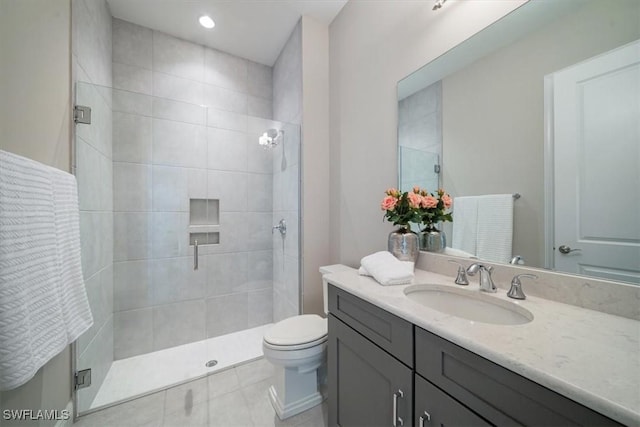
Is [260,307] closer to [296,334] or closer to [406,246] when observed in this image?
[296,334]

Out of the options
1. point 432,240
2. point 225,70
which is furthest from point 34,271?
point 225,70

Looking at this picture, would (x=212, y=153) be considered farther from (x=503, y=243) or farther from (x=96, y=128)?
(x=503, y=243)

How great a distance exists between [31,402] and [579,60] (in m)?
2.46

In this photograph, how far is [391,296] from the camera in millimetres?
871

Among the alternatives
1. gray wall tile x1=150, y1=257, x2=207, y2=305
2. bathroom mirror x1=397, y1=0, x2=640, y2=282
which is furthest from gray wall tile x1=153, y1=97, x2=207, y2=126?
bathroom mirror x1=397, y1=0, x2=640, y2=282

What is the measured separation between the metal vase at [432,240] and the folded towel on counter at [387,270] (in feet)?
0.74

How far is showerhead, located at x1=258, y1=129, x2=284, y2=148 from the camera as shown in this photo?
2248mm

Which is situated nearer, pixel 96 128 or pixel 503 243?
pixel 503 243

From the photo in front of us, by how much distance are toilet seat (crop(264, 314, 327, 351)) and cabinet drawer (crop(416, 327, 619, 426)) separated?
785 millimetres

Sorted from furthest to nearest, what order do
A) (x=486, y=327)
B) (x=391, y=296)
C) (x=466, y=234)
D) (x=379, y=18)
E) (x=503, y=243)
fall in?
(x=379, y=18)
(x=466, y=234)
(x=503, y=243)
(x=391, y=296)
(x=486, y=327)

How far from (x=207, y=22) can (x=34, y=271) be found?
215 centimetres

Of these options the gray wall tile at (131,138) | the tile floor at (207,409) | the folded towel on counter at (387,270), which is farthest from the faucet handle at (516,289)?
the gray wall tile at (131,138)

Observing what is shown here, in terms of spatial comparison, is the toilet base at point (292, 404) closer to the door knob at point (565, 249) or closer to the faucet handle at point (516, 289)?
the faucet handle at point (516, 289)

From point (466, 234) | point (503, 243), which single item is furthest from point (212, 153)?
point (503, 243)
